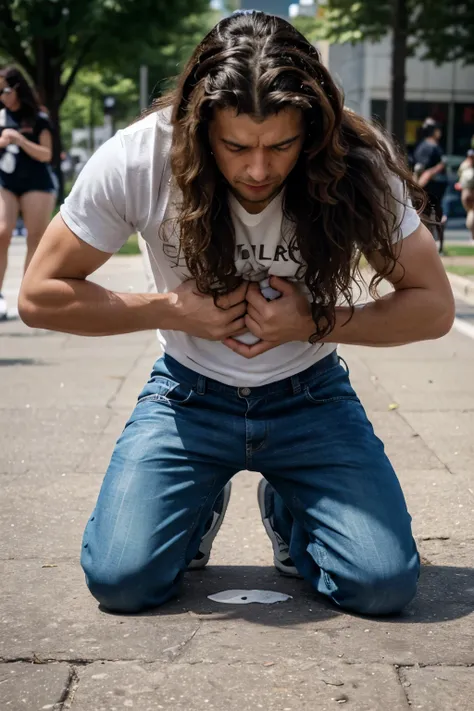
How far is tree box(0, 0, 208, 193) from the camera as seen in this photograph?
25.1m

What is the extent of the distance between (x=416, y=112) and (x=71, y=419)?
104 ft

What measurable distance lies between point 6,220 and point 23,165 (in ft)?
1.51

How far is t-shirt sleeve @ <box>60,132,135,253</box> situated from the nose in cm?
40

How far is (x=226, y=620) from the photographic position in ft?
10.8

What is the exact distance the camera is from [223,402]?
3.48 m

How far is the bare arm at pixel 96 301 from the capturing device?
3.35 metres

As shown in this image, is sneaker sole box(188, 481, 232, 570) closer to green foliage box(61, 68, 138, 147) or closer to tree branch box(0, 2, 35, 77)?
tree branch box(0, 2, 35, 77)

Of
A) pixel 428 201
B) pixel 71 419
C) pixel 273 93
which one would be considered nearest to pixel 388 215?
pixel 428 201

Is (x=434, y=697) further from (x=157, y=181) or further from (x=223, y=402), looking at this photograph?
(x=157, y=181)

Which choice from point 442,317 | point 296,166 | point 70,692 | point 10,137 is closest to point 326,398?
point 442,317

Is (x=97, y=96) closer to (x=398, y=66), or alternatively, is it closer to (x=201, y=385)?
(x=398, y=66)

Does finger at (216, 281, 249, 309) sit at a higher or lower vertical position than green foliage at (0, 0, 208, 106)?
lower

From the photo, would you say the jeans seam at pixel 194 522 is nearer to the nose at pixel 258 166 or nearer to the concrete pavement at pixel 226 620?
the concrete pavement at pixel 226 620

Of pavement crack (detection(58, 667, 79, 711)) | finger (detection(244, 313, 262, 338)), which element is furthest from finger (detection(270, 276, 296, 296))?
pavement crack (detection(58, 667, 79, 711))
